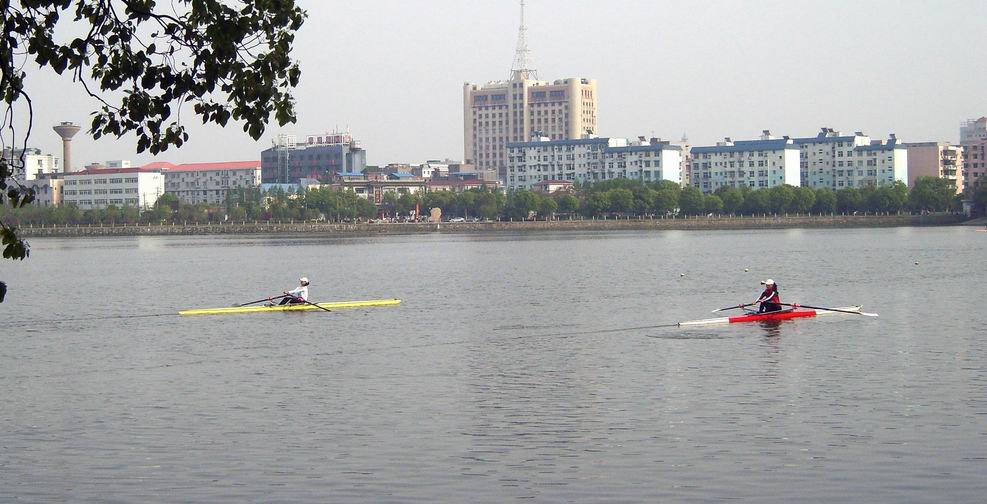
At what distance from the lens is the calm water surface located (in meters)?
17.3

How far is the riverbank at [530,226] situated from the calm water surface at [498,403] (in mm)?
138385

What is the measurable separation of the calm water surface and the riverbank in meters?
138

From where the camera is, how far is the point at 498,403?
78.9 feet

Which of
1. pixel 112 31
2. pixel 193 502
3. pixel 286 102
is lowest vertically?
pixel 193 502

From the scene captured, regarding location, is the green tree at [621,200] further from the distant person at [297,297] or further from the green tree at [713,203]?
the distant person at [297,297]

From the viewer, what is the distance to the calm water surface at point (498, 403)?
1727 centimetres

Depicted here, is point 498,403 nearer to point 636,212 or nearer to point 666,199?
point 666,199

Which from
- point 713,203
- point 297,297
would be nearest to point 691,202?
point 713,203

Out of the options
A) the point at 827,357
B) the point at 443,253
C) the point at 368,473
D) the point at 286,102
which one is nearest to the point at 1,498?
the point at 368,473

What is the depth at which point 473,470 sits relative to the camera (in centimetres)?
1808

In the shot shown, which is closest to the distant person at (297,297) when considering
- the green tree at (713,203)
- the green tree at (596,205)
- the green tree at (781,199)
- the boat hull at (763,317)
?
the boat hull at (763,317)

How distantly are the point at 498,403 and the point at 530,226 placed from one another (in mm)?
174327

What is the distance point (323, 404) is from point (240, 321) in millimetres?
18565

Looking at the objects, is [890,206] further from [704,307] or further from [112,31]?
[112,31]
